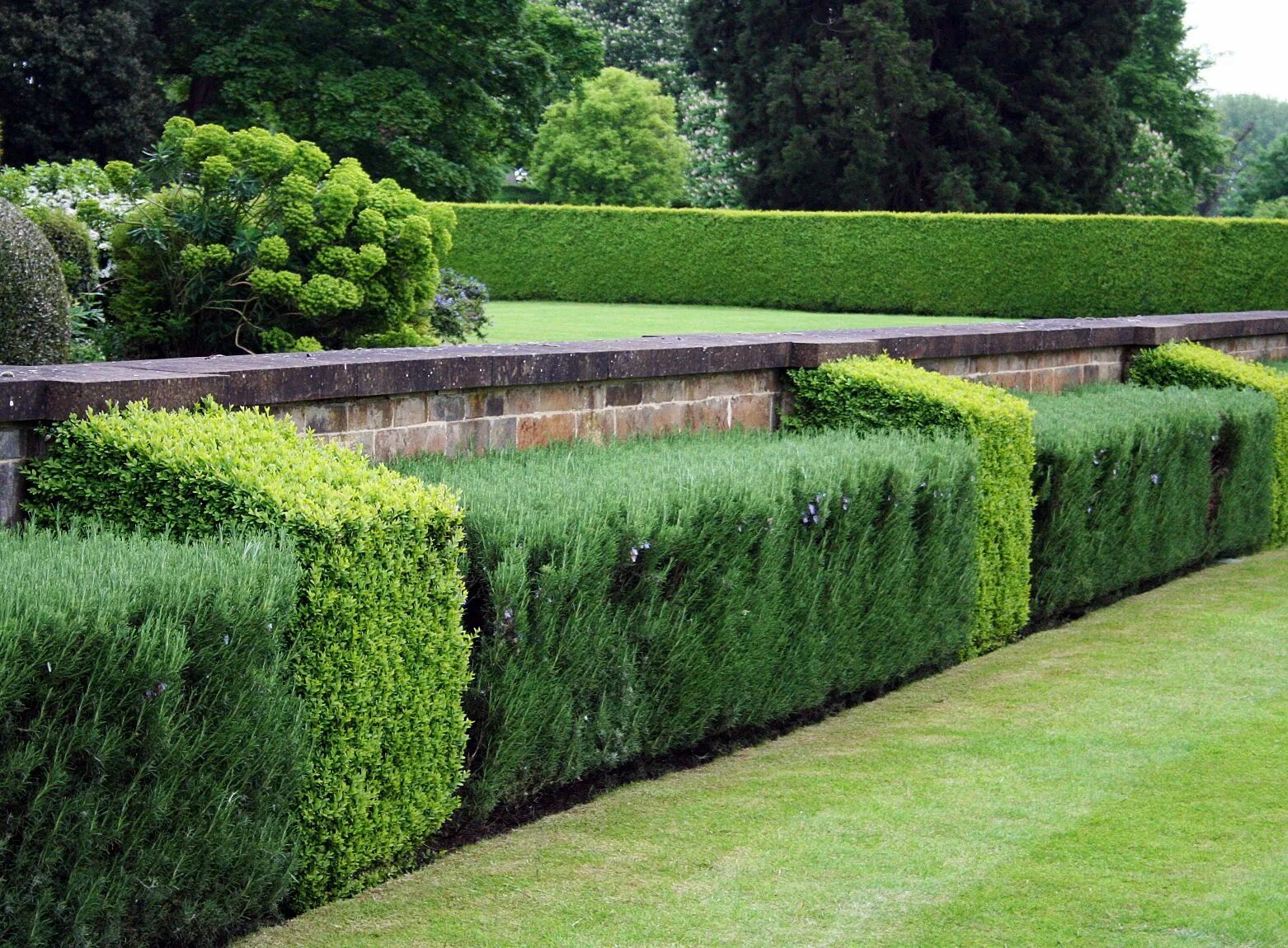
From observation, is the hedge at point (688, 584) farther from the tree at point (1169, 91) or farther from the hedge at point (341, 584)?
the tree at point (1169, 91)

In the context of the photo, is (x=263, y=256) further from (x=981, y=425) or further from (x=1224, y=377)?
(x=1224, y=377)

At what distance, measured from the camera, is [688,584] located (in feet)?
17.2

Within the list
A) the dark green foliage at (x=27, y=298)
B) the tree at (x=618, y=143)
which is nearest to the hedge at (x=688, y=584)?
the dark green foliage at (x=27, y=298)

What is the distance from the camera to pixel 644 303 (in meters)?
26.9

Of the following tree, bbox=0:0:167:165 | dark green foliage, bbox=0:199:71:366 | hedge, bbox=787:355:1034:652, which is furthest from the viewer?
tree, bbox=0:0:167:165

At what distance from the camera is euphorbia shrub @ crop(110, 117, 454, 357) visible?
8922 mm

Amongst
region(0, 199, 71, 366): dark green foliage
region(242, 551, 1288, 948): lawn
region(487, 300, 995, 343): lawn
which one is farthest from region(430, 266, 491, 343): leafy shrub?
region(242, 551, 1288, 948): lawn

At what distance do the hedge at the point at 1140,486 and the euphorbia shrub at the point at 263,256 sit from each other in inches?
162

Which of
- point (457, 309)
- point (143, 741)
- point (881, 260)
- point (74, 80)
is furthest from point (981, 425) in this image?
point (74, 80)

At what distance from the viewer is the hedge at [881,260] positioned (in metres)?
24.1

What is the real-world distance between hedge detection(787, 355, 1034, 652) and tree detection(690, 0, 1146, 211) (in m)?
24.8

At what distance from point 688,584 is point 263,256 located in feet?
15.5

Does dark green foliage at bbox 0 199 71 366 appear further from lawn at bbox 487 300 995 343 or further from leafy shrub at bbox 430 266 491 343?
lawn at bbox 487 300 995 343

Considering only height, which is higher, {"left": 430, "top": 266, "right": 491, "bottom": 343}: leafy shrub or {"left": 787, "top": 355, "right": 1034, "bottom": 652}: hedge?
{"left": 430, "top": 266, "right": 491, "bottom": 343}: leafy shrub
